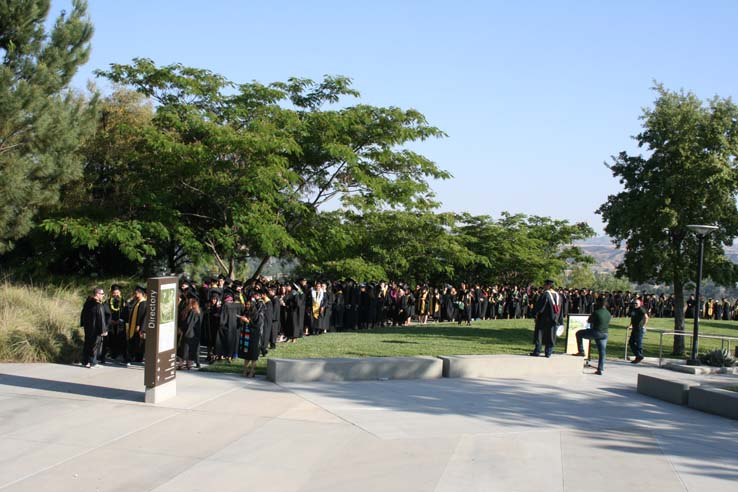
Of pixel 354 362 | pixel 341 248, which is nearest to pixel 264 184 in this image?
pixel 341 248

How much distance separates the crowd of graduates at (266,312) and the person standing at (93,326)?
0.05ft

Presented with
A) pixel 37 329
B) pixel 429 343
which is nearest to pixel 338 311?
pixel 429 343

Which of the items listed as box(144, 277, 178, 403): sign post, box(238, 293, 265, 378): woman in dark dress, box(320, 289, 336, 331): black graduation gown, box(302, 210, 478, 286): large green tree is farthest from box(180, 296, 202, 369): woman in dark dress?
box(302, 210, 478, 286): large green tree

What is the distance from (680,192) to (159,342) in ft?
54.9

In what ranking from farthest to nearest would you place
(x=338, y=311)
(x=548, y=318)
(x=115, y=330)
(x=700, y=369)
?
(x=338, y=311) < (x=700, y=369) < (x=548, y=318) < (x=115, y=330)

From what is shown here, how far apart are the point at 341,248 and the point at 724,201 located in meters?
11.9

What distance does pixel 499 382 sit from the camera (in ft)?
41.1

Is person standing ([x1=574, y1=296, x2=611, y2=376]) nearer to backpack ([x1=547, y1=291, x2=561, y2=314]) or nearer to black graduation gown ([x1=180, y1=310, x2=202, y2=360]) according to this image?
backpack ([x1=547, y1=291, x2=561, y2=314])

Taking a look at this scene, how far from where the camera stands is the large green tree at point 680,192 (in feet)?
67.1

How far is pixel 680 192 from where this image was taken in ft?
68.0

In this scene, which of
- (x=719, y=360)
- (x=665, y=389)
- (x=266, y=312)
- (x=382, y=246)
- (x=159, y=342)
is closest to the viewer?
(x=159, y=342)

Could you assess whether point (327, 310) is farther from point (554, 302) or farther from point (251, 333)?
point (251, 333)

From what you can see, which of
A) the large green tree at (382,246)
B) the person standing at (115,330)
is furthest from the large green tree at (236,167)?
the person standing at (115,330)

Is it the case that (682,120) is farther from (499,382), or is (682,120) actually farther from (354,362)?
(354,362)
